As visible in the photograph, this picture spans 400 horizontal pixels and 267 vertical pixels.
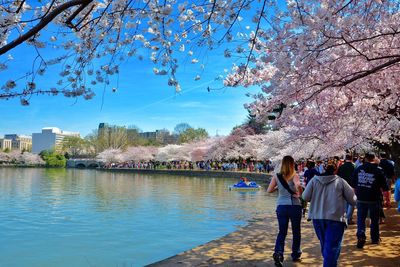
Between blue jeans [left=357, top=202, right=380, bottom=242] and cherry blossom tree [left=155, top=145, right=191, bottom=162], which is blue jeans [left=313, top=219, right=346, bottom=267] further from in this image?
cherry blossom tree [left=155, top=145, right=191, bottom=162]

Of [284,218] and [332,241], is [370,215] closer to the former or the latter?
[284,218]

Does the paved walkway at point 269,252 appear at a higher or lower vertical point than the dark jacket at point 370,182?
lower

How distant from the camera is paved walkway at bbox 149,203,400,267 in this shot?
5.38 m

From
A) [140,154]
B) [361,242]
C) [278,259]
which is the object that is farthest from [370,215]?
[140,154]

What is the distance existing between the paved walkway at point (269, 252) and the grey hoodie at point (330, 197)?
115cm

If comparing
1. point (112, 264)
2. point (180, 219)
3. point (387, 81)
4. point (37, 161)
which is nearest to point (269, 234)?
point (112, 264)

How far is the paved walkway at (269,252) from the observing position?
212 inches

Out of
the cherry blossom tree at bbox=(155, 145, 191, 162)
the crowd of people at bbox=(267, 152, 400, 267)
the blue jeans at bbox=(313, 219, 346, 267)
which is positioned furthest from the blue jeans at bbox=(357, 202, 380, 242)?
the cherry blossom tree at bbox=(155, 145, 191, 162)

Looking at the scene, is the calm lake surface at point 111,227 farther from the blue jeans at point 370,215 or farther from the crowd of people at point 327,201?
the blue jeans at point 370,215

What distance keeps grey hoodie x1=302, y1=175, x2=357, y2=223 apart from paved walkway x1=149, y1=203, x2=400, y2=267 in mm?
1146

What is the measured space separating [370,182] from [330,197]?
1.67 m

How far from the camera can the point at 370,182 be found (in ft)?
18.9

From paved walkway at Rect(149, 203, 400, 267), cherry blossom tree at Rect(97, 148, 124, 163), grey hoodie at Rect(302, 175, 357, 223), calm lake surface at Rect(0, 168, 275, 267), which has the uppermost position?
→ cherry blossom tree at Rect(97, 148, 124, 163)

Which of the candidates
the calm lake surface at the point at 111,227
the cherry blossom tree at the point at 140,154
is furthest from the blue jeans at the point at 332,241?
the cherry blossom tree at the point at 140,154
